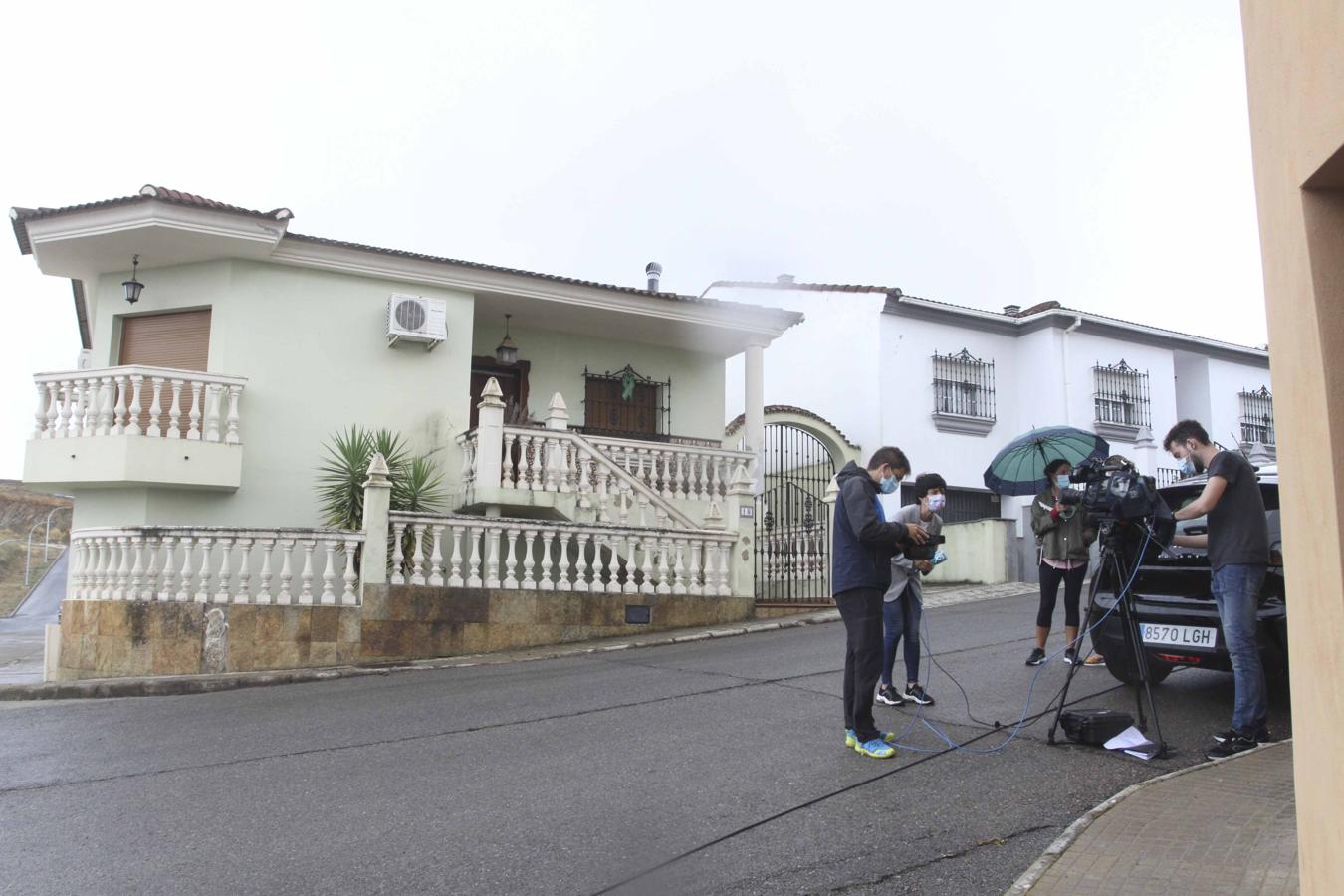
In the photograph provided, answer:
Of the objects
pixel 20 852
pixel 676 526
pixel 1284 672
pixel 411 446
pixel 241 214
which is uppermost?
pixel 241 214

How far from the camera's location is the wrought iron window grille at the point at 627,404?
15312 millimetres

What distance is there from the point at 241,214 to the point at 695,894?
10.6m

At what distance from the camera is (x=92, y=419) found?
11.6 m

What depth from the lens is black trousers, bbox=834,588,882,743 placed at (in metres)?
5.31

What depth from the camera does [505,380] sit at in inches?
593

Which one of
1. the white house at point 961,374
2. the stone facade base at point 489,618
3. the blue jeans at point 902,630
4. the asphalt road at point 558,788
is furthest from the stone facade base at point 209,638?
the white house at point 961,374

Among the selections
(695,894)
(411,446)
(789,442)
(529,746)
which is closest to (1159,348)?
(789,442)

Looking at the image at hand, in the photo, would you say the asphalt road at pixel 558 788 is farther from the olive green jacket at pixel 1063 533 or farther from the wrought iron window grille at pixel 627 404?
the wrought iron window grille at pixel 627 404

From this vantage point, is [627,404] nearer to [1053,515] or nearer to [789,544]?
[789,544]

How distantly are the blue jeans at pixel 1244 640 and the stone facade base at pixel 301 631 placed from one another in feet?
22.8

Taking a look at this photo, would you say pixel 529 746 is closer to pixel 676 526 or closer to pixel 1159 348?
pixel 676 526

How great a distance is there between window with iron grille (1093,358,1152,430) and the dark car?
15259mm

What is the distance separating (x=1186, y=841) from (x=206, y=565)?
8.87 metres

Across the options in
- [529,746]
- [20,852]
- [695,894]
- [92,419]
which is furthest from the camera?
[92,419]
